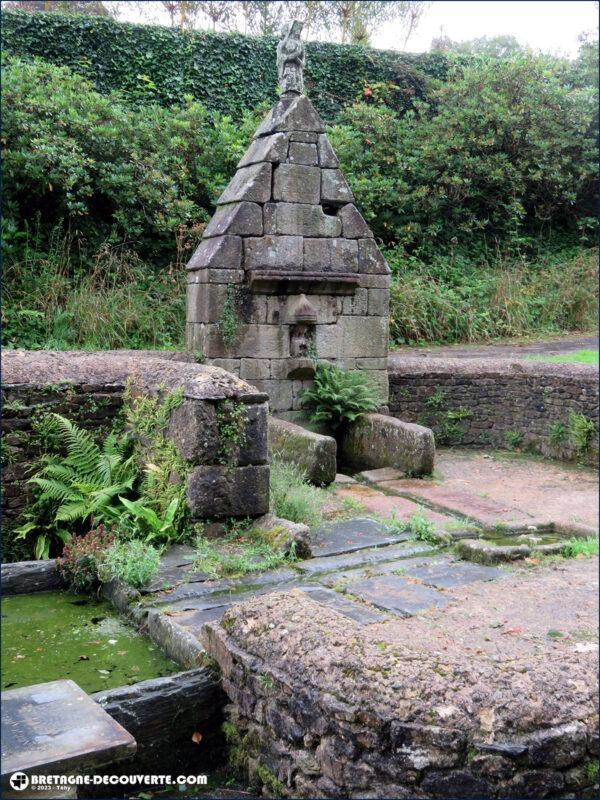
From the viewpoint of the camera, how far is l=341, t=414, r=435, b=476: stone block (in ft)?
26.8

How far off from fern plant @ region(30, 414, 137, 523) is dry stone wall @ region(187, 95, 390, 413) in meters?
2.67

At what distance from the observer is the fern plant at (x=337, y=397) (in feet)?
30.4

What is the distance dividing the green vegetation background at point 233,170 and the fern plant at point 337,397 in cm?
370

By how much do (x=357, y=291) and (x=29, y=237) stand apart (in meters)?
6.45

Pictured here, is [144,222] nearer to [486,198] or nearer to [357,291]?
[357,291]

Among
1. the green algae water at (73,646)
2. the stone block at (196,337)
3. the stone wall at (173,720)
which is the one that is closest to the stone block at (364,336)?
the stone block at (196,337)

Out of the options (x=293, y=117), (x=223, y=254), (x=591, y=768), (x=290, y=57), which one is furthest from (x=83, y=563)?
(x=290, y=57)

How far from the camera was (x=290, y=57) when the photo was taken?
947cm

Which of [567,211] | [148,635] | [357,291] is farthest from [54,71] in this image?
[148,635]

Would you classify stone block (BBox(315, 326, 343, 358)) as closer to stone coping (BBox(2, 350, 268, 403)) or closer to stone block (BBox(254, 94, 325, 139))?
stone block (BBox(254, 94, 325, 139))

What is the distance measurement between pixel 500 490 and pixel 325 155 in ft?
14.3

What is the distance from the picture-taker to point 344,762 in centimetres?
298

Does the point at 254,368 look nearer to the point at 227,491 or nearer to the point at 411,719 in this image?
the point at 227,491

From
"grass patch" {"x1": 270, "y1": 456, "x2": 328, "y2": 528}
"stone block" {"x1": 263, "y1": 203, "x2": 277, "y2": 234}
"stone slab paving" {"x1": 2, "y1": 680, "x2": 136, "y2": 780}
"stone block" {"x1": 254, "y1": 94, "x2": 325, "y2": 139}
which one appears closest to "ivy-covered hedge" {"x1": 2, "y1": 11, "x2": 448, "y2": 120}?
"stone block" {"x1": 254, "y1": 94, "x2": 325, "y2": 139}
